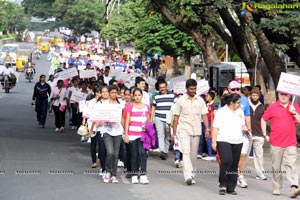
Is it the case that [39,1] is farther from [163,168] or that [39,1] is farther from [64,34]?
[163,168]

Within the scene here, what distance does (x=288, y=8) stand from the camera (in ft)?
62.3

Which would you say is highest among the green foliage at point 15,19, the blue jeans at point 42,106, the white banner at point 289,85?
the green foliage at point 15,19

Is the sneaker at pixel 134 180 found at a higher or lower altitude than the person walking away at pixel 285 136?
lower

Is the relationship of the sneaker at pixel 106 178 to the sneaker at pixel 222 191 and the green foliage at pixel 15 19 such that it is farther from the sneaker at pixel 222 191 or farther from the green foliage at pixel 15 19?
the green foliage at pixel 15 19

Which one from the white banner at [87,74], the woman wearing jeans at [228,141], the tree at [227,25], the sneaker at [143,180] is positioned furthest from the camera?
the white banner at [87,74]

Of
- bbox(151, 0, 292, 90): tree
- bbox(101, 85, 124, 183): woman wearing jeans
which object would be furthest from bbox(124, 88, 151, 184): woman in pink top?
bbox(151, 0, 292, 90): tree

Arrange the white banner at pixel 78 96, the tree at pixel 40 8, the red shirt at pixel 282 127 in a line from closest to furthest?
the red shirt at pixel 282 127 → the white banner at pixel 78 96 → the tree at pixel 40 8

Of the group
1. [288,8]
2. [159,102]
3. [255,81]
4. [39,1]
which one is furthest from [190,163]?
[39,1]

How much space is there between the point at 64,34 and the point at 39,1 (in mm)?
14163

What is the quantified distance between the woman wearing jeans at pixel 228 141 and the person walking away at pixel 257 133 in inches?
73.9


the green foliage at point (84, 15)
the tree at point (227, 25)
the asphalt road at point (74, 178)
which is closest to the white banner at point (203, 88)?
the asphalt road at point (74, 178)

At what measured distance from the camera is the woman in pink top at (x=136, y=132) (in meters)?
14.8

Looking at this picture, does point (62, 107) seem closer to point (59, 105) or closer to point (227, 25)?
point (59, 105)

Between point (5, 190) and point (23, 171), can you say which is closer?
point (5, 190)
